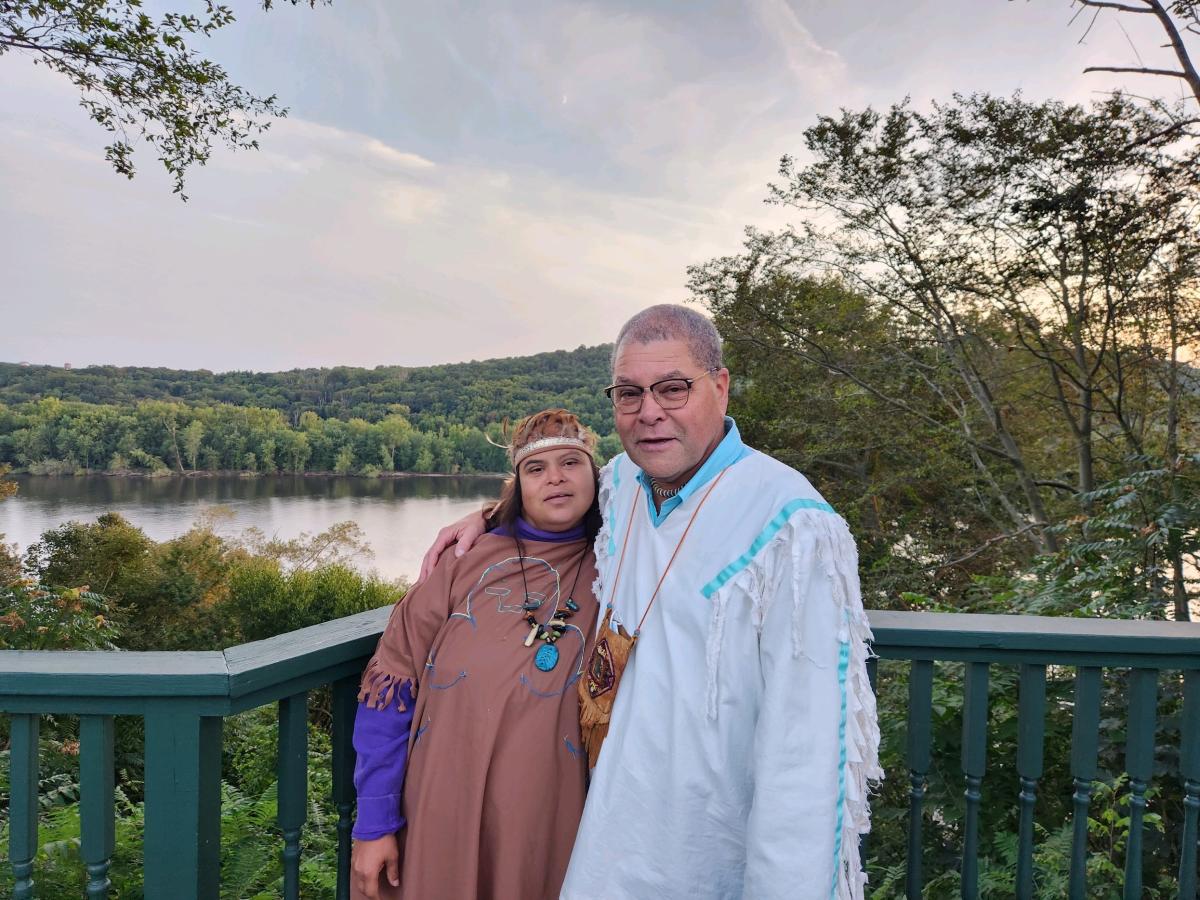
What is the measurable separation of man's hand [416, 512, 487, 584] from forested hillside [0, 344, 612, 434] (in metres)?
23.2

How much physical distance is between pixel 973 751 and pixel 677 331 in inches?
44.2

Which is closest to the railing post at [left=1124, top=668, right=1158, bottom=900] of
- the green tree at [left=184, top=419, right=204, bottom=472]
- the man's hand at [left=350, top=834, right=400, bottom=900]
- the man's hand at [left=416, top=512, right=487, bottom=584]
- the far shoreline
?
the man's hand at [left=416, top=512, right=487, bottom=584]

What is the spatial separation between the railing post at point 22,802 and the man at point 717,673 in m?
0.92

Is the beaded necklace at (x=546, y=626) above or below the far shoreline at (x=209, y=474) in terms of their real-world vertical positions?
above

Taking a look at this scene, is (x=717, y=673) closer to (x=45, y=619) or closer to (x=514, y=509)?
(x=514, y=509)

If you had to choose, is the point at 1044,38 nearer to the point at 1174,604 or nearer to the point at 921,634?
the point at 1174,604

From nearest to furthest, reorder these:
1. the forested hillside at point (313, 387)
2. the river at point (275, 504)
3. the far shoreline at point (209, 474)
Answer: the forested hillside at point (313, 387) < the river at point (275, 504) < the far shoreline at point (209, 474)

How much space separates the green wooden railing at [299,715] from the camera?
1.26 metres

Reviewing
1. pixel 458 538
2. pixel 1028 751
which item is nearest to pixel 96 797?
pixel 458 538

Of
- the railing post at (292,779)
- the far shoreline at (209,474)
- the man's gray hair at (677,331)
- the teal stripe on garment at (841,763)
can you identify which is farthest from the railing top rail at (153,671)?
the far shoreline at (209,474)

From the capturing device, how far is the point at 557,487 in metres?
1.59

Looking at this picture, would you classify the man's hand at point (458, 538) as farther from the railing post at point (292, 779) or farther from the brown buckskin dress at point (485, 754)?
the railing post at point (292, 779)

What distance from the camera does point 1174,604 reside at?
3717 mm

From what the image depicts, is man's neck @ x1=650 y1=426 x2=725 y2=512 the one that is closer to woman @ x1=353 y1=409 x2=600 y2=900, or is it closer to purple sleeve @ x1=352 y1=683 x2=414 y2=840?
woman @ x1=353 y1=409 x2=600 y2=900
